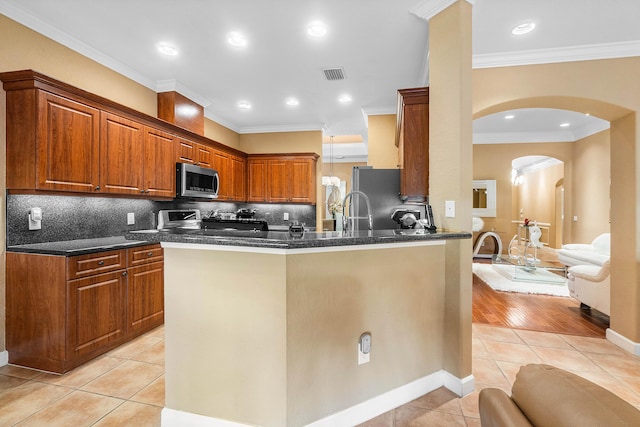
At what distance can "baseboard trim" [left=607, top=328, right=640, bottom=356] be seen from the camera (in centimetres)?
267

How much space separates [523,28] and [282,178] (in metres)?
4.04

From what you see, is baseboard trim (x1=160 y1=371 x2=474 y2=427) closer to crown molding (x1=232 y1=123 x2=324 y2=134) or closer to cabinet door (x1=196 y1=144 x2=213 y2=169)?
cabinet door (x1=196 y1=144 x2=213 y2=169)

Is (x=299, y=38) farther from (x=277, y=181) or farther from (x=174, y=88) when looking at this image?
(x=277, y=181)

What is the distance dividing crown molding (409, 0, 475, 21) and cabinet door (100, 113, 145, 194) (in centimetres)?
293

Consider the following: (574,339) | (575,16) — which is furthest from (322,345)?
(575,16)

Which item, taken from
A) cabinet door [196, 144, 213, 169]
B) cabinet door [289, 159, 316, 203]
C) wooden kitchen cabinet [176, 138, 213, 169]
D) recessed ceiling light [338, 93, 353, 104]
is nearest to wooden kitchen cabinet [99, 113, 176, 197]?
wooden kitchen cabinet [176, 138, 213, 169]

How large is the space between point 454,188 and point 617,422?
5.85 feet

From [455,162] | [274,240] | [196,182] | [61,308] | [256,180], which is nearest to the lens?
[274,240]

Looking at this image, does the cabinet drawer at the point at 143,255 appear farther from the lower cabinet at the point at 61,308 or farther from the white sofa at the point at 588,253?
the white sofa at the point at 588,253

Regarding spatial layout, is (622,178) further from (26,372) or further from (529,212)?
(529,212)

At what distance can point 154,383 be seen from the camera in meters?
2.23

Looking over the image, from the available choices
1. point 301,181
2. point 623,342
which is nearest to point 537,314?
point 623,342

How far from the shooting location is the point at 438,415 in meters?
1.86

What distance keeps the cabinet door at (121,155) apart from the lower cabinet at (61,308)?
784 millimetres
